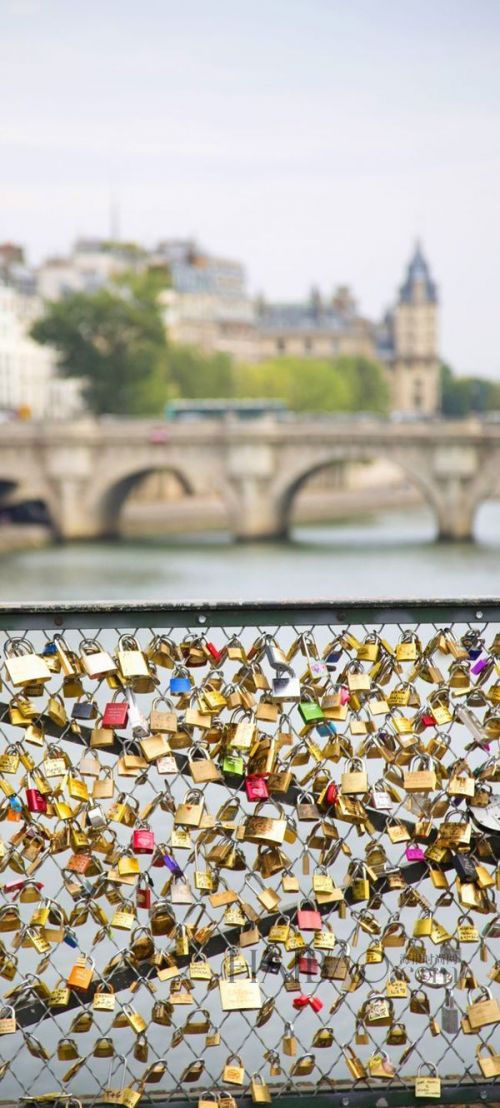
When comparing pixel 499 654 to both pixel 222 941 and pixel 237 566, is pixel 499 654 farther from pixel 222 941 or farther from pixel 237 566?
pixel 237 566

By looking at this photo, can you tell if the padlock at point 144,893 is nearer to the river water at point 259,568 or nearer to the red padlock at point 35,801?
the red padlock at point 35,801

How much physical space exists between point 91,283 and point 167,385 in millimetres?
16655

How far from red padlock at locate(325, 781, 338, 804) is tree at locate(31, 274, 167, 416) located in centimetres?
6116

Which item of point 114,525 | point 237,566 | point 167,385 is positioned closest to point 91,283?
point 167,385

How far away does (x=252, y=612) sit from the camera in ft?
12.1

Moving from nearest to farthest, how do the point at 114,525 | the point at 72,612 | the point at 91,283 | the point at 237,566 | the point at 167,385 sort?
the point at 72,612
the point at 237,566
the point at 114,525
the point at 167,385
the point at 91,283

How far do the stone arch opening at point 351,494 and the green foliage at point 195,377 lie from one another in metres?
5.69

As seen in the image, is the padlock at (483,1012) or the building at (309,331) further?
the building at (309,331)

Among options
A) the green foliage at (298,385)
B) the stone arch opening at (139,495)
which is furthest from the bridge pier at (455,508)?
the green foliage at (298,385)

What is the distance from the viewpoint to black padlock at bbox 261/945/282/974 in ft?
12.2

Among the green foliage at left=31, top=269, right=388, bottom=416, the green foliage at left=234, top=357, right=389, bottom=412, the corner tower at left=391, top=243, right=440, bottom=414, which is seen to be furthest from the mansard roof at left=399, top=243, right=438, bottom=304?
the green foliage at left=31, top=269, right=388, bottom=416

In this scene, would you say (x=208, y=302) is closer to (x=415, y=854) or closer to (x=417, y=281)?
(x=417, y=281)

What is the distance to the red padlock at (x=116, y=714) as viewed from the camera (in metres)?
3.63

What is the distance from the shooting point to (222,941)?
12.3 ft
